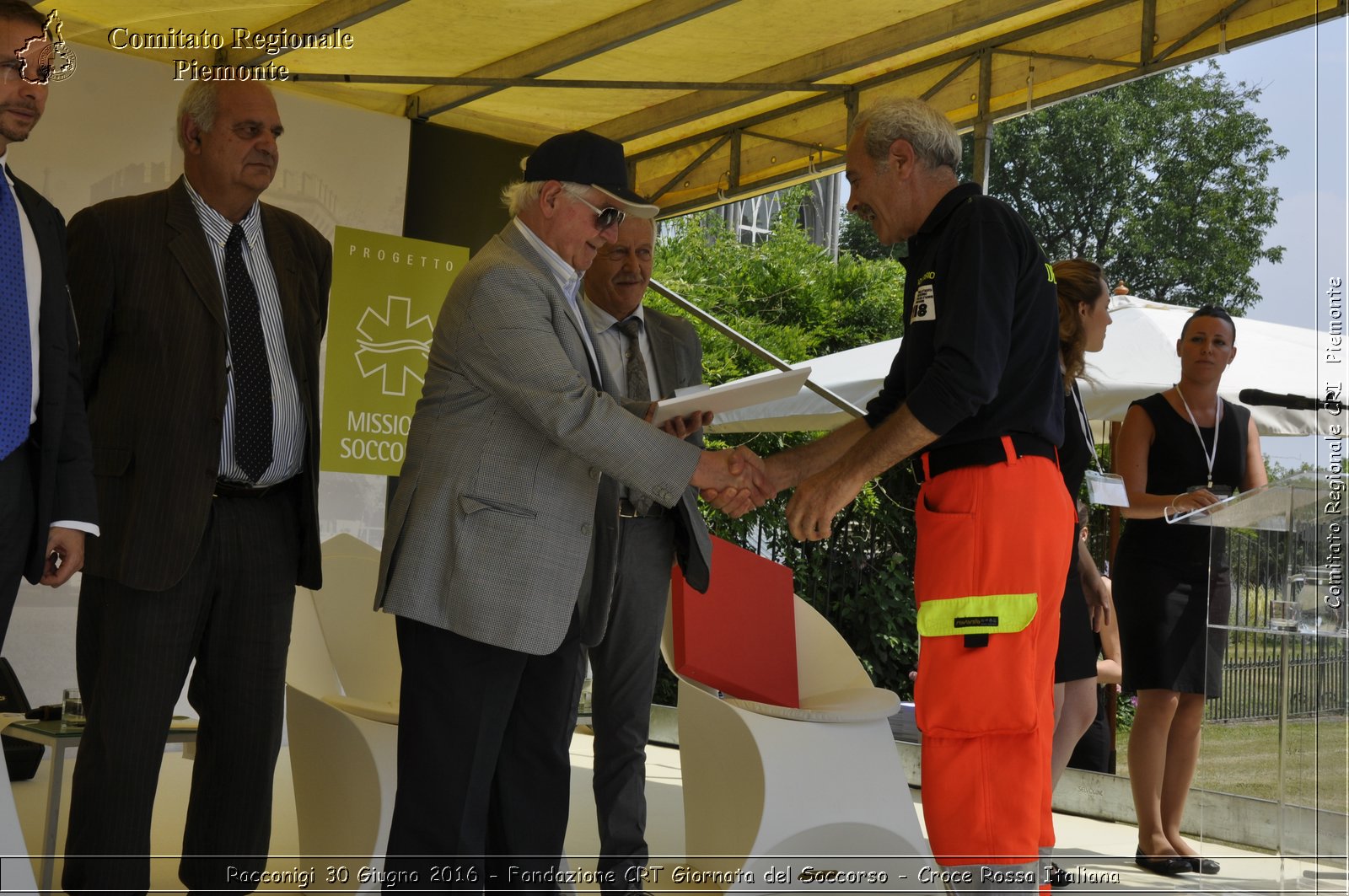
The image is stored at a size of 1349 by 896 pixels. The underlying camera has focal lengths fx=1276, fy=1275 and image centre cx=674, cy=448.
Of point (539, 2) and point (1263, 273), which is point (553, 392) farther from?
point (1263, 273)

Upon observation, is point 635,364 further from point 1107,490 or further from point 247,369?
point 1107,490

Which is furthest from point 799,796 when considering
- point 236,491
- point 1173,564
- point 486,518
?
point 1173,564

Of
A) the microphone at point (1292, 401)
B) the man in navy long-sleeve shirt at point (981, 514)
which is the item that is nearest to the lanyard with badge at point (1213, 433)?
the microphone at point (1292, 401)

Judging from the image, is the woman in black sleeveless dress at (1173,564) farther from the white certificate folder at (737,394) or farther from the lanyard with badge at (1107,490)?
the white certificate folder at (737,394)

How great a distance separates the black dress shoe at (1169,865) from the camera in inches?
159

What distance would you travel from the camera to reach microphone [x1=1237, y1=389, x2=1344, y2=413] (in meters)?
2.61

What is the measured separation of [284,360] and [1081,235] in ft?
72.2

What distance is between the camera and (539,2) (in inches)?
217

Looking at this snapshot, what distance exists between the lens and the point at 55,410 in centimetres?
240

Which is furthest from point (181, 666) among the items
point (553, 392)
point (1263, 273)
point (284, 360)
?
point (1263, 273)

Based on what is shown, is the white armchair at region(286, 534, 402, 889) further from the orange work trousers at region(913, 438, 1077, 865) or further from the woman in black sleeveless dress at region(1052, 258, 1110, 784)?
the woman in black sleeveless dress at region(1052, 258, 1110, 784)

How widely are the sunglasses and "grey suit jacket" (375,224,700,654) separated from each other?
190 millimetres

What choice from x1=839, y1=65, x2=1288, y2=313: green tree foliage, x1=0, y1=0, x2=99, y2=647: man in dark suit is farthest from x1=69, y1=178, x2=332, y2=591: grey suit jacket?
x1=839, y1=65, x2=1288, y2=313: green tree foliage

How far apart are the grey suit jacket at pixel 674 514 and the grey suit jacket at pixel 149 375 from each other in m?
0.89
